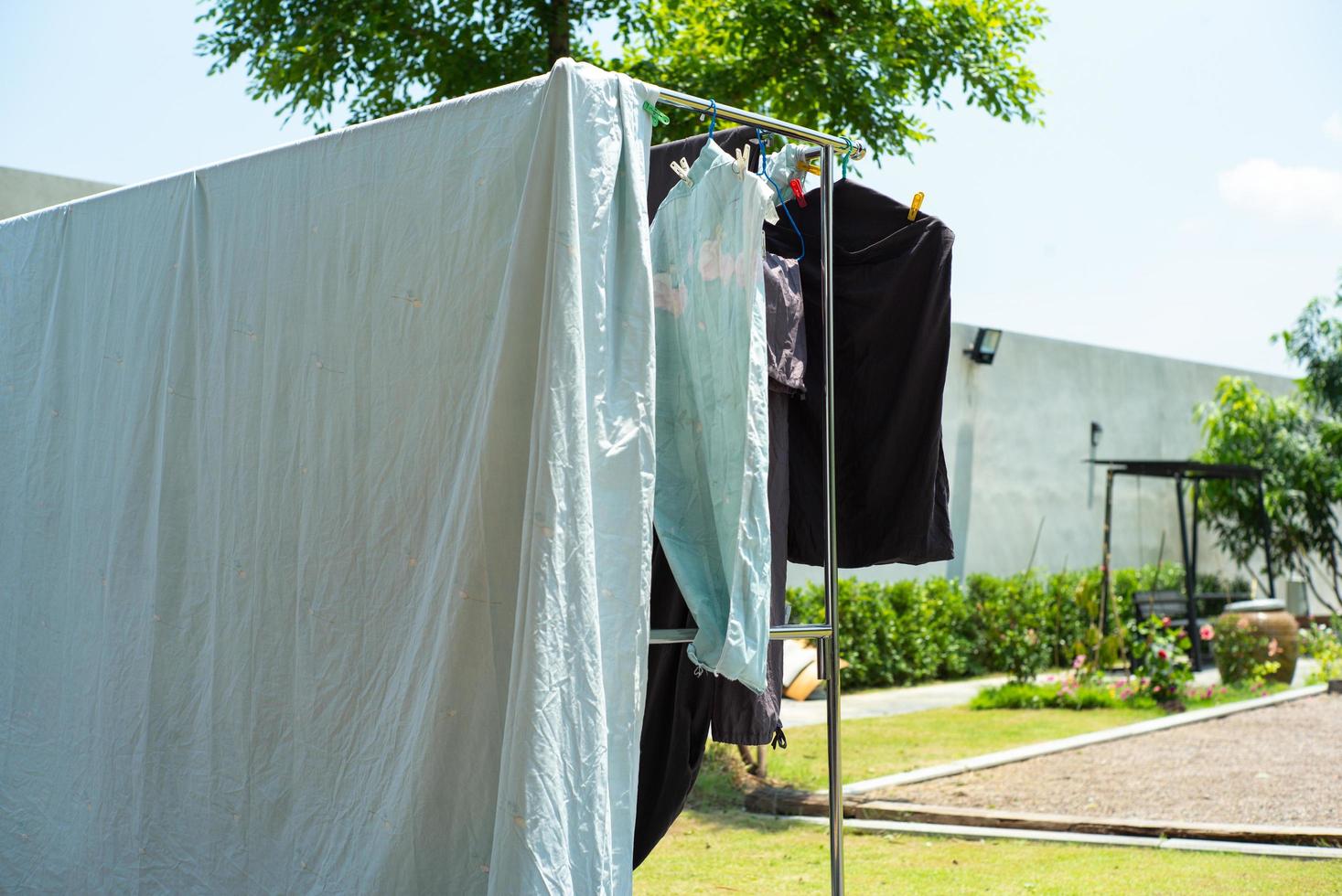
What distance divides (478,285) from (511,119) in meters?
0.34

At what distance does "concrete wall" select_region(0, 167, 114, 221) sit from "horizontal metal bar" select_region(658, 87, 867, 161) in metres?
5.94

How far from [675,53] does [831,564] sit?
468 cm

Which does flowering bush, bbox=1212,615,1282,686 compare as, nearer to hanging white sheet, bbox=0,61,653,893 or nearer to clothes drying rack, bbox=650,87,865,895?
clothes drying rack, bbox=650,87,865,895

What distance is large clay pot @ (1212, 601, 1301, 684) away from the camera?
1054 cm

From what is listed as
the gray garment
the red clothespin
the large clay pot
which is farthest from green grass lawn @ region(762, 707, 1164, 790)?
the red clothespin

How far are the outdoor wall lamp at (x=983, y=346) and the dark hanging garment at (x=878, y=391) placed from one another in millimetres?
9332

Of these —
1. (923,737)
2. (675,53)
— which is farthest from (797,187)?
(923,737)

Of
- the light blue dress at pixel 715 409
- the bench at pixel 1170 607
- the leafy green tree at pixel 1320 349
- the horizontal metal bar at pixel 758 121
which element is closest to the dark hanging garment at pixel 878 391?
Result: the horizontal metal bar at pixel 758 121

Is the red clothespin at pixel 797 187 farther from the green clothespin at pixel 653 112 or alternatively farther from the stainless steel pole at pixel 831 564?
the green clothespin at pixel 653 112

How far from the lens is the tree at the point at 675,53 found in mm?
6332

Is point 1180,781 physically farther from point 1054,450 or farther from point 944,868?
point 1054,450

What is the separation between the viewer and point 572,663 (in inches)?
87.5

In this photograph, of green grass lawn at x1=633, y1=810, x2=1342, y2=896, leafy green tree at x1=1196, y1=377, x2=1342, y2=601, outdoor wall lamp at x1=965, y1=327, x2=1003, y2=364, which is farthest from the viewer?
leafy green tree at x1=1196, y1=377, x2=1342, y2=601

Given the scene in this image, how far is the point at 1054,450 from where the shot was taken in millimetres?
13539
